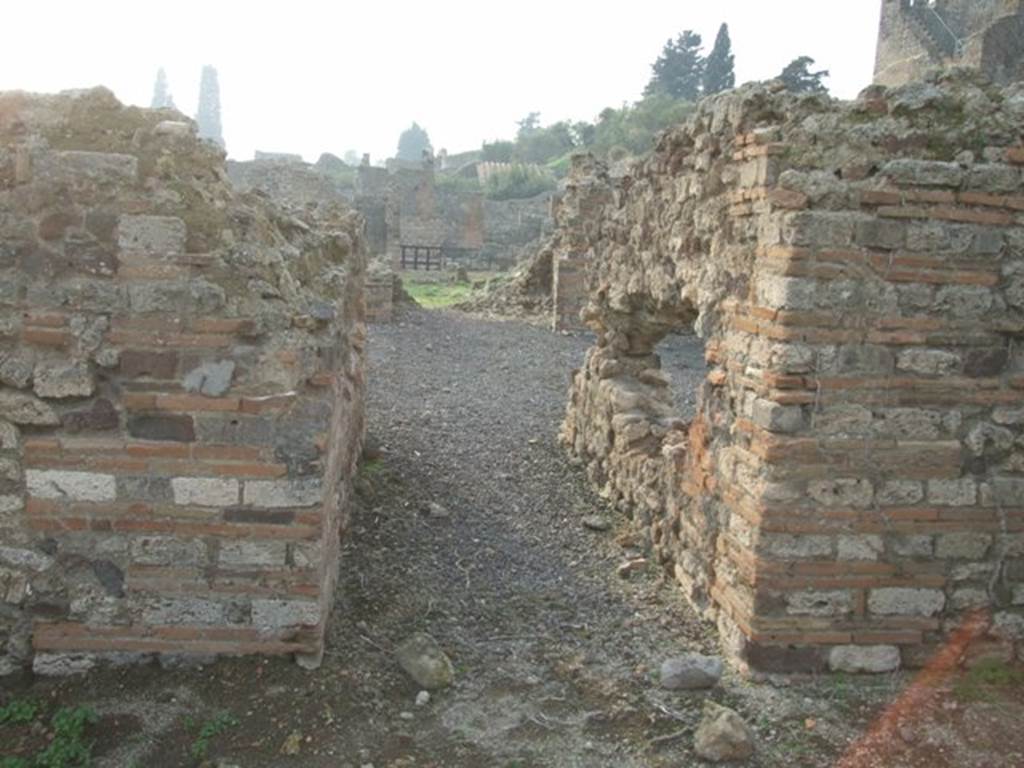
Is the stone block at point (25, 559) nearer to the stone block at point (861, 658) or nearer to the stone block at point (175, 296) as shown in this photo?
the stone block at point (175, 296)

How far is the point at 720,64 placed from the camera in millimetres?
53031

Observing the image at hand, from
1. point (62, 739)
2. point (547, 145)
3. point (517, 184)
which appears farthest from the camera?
point (547, 145)

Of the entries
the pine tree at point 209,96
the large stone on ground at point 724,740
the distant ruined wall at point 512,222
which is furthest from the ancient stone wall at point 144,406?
the pine tree at point 209,96

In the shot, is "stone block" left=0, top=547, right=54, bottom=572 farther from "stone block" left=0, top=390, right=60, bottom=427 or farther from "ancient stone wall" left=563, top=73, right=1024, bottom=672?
"ancient stone wall" left=563, top=73, right=1024, bottom=672

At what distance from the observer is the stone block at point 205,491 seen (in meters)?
3.87

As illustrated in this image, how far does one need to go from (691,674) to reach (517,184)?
40.5 meters

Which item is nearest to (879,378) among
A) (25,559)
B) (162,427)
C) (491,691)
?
(491,691)

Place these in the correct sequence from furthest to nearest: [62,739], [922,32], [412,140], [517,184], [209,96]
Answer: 1. [209,96]
2. [412,140]
3. [517,184]
4. [922,32]
5. [62,739]

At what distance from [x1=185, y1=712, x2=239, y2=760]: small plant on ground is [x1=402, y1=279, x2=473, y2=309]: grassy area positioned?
52.1ft

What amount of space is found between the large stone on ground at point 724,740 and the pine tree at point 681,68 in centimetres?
5630

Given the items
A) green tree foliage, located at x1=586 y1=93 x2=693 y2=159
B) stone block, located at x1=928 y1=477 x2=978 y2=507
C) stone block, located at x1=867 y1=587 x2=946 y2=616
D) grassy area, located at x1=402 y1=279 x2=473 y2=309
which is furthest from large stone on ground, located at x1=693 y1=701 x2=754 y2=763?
green tree foliage, located at x1=586 y1=93 x2=693 y2=159

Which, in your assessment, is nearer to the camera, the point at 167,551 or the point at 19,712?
the point at 19,712

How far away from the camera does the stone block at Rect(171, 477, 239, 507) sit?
387 centimetres

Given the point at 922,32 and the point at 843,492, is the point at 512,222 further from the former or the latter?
the point at 843,492
